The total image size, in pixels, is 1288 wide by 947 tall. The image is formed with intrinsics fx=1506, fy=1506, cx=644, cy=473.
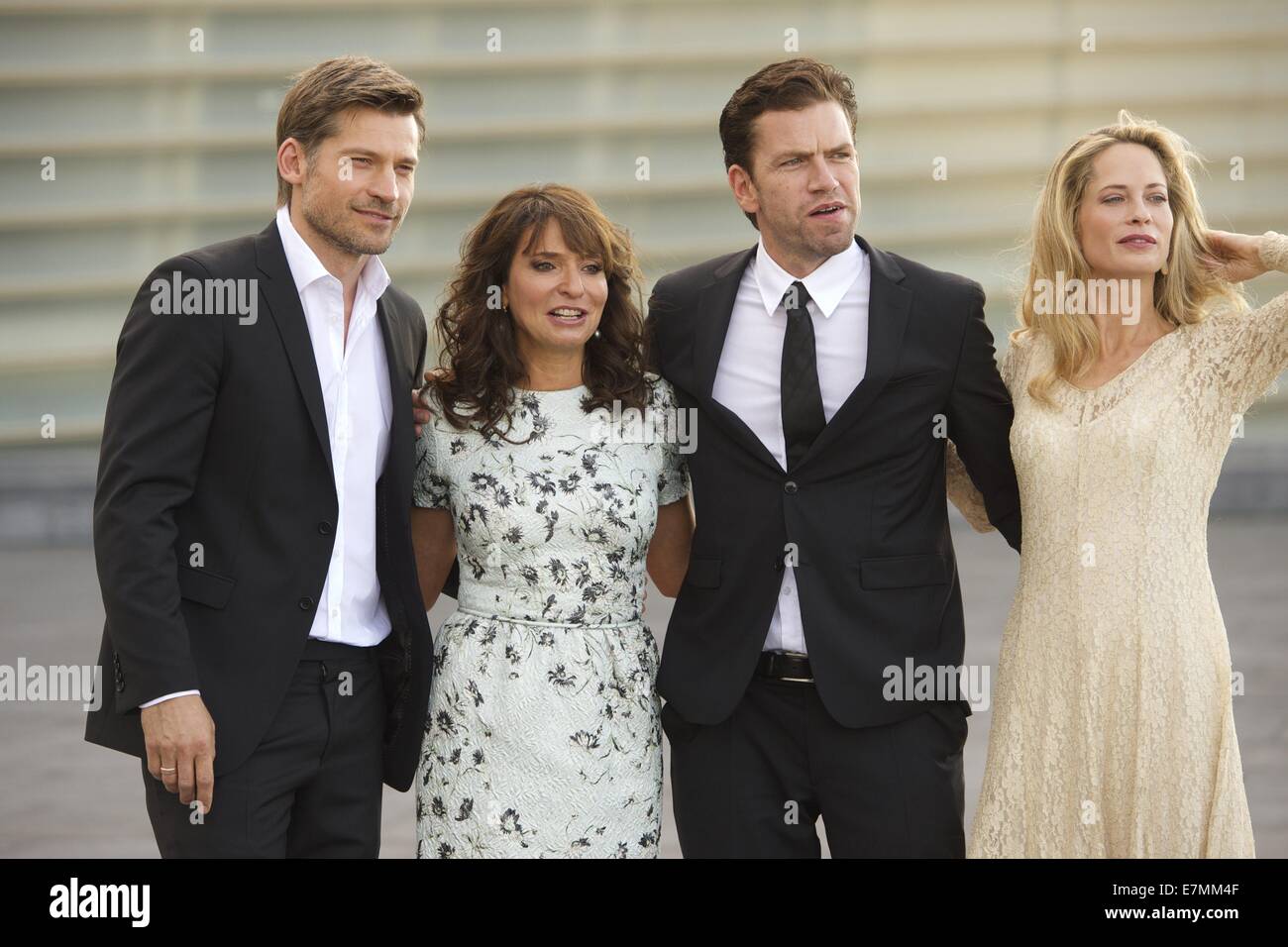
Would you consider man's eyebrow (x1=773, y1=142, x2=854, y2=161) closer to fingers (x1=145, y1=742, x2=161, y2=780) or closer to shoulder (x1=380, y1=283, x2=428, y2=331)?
shoulder (x1=380, y1=283, x2=428, y2=331)

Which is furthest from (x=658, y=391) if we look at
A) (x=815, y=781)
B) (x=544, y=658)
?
(x=815, y=781)

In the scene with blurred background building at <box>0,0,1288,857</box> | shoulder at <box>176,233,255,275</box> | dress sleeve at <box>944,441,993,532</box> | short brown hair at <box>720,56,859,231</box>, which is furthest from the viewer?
blurred background building at <box>0,0,1288,857</box>

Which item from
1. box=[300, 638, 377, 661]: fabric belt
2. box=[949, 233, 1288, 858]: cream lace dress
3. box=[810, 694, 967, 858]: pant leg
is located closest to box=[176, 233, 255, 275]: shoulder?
box=[300, 638, 377, 661]: fabric belt

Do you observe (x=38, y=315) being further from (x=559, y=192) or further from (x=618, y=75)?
(x=559, y=192)

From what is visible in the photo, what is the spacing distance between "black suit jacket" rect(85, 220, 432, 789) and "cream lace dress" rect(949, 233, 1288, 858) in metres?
1.28

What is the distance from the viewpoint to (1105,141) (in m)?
2.80

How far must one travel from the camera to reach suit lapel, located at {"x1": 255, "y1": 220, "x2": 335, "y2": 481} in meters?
2.60

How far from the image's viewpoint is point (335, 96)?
→ 8.71ft

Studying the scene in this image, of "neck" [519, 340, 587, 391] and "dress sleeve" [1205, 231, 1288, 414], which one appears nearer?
"dress sleeve" [1205, 231, 1288, 414]

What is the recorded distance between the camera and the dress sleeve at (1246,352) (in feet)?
8.64

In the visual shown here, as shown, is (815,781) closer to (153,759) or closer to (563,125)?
(153,759)

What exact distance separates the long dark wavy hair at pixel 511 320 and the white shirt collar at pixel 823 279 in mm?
255

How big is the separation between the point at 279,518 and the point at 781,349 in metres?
0.98
